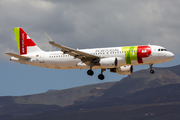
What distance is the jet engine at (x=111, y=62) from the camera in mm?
62884

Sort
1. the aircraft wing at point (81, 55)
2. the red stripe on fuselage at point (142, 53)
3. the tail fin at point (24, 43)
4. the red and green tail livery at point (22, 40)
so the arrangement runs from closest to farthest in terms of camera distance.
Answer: the aircraft wing at point (81, 55)
the red stripe on fuselage at point (142, 53)
the tail fin at point (24, 43)
the red and green tail livery at point (22, 40)

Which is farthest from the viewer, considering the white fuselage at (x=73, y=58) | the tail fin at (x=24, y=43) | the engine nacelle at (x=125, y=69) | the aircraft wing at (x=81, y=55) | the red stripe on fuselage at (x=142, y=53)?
the tail fin at (x=24, y=43)

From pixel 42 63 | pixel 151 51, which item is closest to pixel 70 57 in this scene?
pixel 42 63

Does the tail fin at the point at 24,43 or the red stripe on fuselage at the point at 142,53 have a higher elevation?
the tail fin at the point at 24,43

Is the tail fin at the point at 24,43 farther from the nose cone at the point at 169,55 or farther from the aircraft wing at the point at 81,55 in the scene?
the nose cone at the point at 169,55

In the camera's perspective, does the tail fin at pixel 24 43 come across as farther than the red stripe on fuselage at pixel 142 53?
Yes

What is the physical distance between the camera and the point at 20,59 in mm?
71812

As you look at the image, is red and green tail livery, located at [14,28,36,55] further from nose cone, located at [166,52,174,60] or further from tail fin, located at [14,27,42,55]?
nose cone, located at [166,52,174,60]

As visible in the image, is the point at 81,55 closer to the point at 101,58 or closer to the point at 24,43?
the point at 101,58

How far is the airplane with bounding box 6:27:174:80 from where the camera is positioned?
207ft

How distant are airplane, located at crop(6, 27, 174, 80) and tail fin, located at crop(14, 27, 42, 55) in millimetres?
2509

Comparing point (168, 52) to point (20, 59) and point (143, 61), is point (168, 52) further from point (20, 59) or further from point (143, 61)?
point (20, 59)

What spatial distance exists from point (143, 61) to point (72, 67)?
1554 cm

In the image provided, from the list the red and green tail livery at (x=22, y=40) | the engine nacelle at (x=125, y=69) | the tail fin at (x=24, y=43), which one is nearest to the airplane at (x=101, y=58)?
the engine nacelle at (x=125, y=69)
